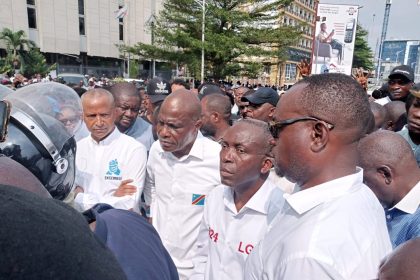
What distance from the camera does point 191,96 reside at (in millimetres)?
2717

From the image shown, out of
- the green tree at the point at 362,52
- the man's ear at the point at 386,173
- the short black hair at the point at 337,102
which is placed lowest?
the man's ear at the point at 386,173

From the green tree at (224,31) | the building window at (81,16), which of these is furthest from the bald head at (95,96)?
the building window at (81,16)

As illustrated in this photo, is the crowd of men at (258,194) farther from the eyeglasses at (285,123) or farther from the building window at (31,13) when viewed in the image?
the building window at (31,13)

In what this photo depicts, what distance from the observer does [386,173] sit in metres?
1.94

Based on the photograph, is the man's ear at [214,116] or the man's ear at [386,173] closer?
the man's ear at [386,173]

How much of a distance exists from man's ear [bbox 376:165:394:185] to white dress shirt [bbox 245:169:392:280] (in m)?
0.71

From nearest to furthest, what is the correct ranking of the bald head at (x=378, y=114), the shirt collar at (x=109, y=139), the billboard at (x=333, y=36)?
the shirt collar at (x=109, y=139), the bald head at (x=378, y=114), the billboard at (x=333, y=36)

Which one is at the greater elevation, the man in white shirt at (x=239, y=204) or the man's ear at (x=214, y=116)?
the man's ear at (x=214, y=116)

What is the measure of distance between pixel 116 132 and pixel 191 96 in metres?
0.72

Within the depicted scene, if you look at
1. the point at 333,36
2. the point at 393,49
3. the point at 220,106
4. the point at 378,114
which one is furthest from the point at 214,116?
the point at 393,49

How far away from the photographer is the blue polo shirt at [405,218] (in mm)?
1768

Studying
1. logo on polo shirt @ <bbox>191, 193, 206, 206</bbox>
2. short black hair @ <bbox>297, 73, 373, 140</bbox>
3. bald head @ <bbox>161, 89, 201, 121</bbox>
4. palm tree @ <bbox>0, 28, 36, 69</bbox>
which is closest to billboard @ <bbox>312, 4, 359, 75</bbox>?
bald head @ <bbox>161, 89, 201, 121</bbox>

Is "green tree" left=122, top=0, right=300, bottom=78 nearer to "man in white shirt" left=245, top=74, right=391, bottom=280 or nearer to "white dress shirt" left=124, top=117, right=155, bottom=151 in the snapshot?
"white dress shirt" left=124, top=117, right=155, bottom=151

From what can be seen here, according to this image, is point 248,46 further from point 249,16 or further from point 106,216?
point 106,216
